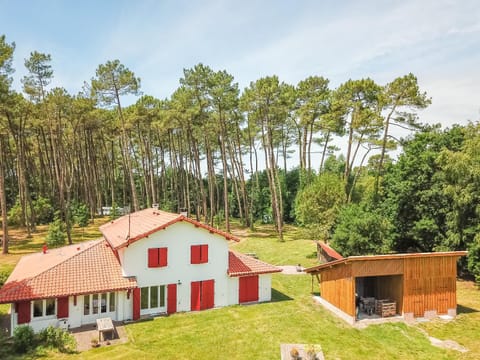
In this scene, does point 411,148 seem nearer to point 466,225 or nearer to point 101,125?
point 466,225

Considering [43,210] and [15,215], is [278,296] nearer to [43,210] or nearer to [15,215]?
[43,210]

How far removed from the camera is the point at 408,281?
18.5 metres

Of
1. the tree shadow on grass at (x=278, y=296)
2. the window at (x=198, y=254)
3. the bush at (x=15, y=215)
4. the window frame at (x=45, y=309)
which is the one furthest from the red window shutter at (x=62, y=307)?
the bush at (x=15, y=215)

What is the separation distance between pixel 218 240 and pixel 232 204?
4018 cm

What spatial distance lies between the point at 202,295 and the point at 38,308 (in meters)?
8.43

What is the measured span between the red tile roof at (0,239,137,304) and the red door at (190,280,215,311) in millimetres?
3607

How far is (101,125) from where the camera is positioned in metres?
46.3

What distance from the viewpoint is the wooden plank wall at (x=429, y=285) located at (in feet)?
61.0

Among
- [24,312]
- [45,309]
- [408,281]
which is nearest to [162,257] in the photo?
[45,309]

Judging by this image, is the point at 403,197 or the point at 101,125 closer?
the point at 403,197

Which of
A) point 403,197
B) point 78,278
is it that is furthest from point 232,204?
point 78,278

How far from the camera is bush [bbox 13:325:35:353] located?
1505cm

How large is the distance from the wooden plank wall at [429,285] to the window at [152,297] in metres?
13.2

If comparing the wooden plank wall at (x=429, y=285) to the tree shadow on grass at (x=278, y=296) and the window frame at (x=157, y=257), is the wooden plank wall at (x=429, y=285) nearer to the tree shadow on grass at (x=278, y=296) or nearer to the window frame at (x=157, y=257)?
the tree shadow on grass at (x=278, y=296)
